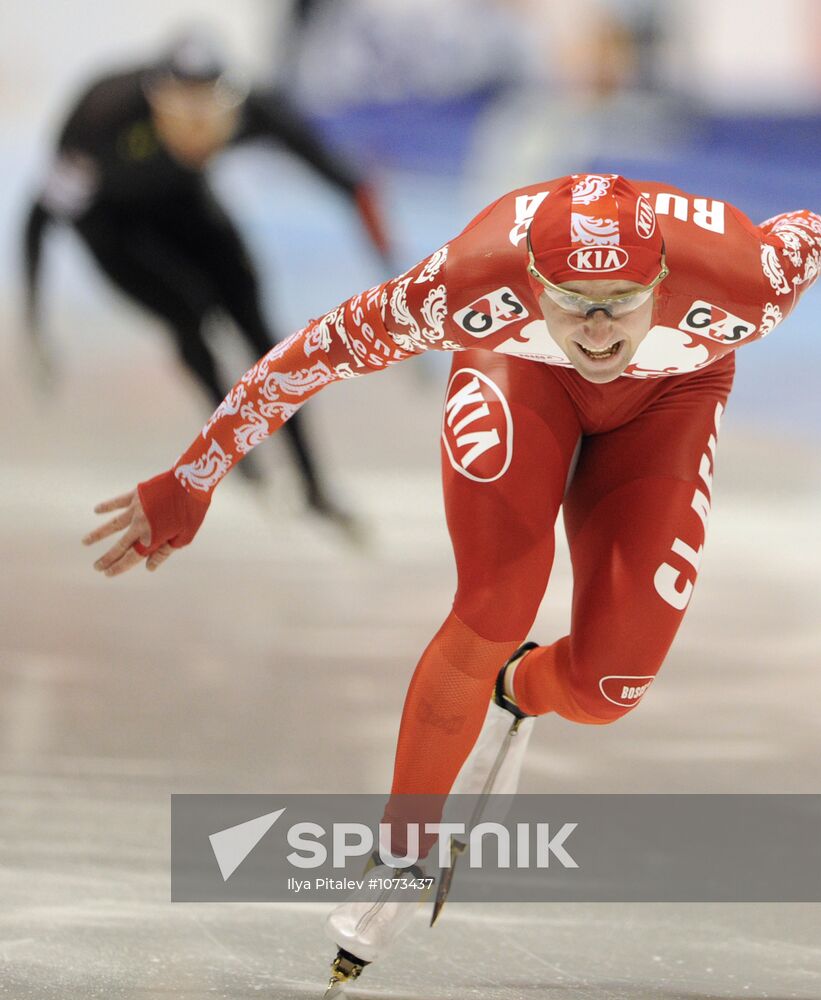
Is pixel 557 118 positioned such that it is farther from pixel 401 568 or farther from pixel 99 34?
pixel 401 568

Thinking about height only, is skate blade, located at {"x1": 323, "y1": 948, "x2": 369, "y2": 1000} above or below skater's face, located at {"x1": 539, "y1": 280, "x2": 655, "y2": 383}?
below

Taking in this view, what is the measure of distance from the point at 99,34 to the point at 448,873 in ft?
24.4

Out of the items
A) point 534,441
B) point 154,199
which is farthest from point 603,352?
point 154,199

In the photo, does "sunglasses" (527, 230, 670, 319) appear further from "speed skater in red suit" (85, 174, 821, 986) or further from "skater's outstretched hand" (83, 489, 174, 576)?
"skater's outstretched hand" (83, 489, 174, 576)

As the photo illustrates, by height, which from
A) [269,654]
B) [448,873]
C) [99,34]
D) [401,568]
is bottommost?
[448,873]

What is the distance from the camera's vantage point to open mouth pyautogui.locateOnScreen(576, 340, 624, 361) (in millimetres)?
2205

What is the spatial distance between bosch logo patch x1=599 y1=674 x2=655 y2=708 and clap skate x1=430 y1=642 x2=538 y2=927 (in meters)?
0.25

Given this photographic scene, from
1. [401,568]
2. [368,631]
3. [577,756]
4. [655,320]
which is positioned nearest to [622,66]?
[401,568]

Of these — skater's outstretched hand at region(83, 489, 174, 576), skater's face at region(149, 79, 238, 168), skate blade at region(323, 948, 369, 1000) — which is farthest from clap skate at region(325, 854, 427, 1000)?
skater's face at region(149, 79, 238, 168)

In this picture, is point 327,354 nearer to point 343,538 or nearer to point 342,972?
point 342,972

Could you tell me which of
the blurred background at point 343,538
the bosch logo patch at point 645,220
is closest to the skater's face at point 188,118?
the blurred background at point 343,538

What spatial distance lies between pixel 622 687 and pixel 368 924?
56 cm

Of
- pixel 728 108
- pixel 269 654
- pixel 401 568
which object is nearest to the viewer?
pixel 269 654

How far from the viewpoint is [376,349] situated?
234cm
